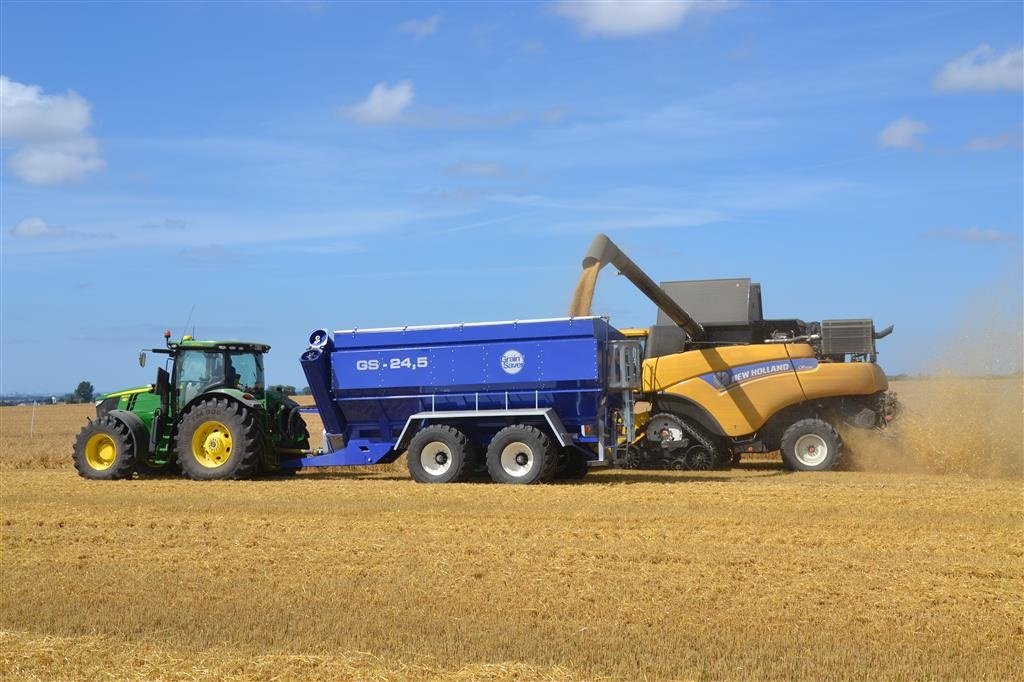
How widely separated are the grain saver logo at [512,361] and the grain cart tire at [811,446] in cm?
457

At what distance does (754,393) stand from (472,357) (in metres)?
4.58

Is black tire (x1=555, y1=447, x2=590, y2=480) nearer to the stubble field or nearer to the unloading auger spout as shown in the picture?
the stubble field

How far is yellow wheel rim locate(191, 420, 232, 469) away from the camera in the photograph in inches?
608

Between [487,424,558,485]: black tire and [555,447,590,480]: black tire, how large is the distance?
104 cm

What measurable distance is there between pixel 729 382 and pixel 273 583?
985cm

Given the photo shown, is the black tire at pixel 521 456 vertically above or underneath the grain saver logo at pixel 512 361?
underneath

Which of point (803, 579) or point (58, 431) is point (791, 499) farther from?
point (58, 431)

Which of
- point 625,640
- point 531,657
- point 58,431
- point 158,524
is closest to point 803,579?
point 625,640

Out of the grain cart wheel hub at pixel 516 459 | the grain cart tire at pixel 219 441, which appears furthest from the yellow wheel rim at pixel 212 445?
the grain cart wheel hub at pixel 516 459

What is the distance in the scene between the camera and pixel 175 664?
251 inches

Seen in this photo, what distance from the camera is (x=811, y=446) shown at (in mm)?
16578

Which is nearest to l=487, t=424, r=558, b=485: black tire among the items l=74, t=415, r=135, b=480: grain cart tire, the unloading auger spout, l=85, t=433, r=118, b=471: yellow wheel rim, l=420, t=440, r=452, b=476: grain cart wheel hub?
l=420, t=440, r=452, b=476: grain cart wheel hub

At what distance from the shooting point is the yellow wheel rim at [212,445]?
15445 mm

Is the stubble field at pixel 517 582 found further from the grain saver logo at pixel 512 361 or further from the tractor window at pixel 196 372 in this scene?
the tractor window at pixel 196 372
